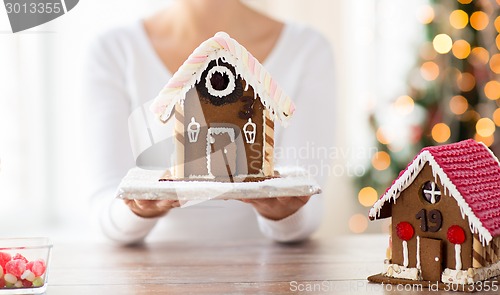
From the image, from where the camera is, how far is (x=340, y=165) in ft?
10.1

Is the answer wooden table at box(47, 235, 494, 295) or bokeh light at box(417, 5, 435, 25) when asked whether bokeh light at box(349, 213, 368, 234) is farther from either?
wooden table at box(47, 235, 494, 295)

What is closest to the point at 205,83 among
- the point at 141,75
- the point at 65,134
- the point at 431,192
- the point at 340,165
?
the point at 431,192

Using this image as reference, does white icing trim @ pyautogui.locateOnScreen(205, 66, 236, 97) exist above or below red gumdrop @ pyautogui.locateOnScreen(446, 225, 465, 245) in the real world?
above

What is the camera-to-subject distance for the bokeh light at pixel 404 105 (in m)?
2.92

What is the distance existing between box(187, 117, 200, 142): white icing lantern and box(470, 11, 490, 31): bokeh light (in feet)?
6.49

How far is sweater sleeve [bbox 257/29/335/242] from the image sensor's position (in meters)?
1.70

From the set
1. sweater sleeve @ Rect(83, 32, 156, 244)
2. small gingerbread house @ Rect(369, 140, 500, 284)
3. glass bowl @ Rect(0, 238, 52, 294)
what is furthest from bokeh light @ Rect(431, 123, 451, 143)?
glass bowl @ Rect(0, 238, 52, 294)

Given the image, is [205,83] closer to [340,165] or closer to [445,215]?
[445,215]

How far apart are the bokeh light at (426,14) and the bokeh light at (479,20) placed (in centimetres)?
16

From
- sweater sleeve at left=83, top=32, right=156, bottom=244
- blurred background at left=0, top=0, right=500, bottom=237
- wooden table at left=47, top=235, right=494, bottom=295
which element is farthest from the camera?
blurred background at left=0, top=0, right=500, bottom=237

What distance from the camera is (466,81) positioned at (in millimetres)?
2852

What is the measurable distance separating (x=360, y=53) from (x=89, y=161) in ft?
5.37

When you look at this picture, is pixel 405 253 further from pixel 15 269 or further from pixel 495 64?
pixel 495 64

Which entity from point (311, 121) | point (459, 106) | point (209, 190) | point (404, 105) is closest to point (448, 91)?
point (459, 106)
